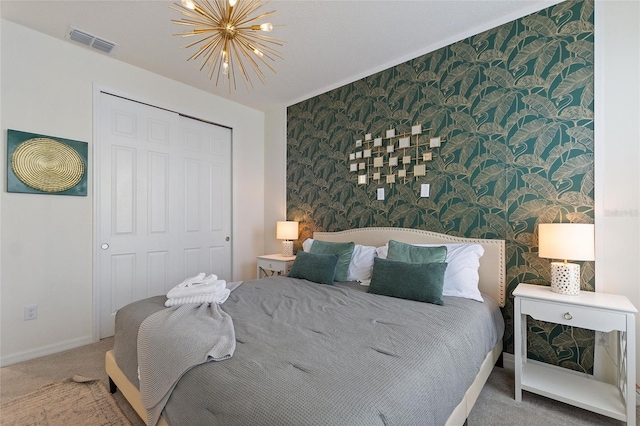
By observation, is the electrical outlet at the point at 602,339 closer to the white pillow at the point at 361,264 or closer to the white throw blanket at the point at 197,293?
the white pillow at the point at 361,264

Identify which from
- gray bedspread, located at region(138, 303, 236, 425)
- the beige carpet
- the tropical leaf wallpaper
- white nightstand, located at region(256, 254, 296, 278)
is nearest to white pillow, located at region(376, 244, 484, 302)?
the tropical leaf wallpaper

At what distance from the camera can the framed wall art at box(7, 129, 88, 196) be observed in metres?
2.47

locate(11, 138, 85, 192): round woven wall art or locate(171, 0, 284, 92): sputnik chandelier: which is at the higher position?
locate(171, 0, 284, 92): sputnik chandelier

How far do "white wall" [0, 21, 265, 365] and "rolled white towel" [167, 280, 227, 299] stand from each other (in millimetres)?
1577

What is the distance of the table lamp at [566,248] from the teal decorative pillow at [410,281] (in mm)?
676

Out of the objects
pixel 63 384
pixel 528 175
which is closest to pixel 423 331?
pixel 528 175

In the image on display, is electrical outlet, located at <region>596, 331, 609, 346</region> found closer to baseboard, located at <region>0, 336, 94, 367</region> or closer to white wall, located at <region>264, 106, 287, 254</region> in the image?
white wall, located at <region>264, 106, 287, 254</region>

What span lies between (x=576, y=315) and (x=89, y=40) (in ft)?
14.2

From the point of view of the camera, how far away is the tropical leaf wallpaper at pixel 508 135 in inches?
84.0

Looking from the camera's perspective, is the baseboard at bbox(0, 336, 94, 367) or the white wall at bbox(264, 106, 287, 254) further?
the white wall at bbox(264, 106, 287, 254)

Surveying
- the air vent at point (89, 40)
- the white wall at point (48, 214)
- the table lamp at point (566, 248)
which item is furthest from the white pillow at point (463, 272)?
the air vent at point (89, 40)

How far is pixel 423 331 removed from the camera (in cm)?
151

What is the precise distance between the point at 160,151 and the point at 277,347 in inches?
116

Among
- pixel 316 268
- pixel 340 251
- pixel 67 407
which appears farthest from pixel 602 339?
pixel 67 407
